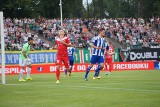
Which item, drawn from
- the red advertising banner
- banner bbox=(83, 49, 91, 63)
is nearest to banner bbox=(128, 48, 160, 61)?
the red advertising banner

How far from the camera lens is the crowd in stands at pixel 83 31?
46.1m

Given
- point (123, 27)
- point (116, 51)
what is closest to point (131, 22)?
point (123, 27)

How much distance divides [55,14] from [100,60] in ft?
185

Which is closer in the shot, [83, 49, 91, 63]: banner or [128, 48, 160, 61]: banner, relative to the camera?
[83, 49, 91, 63]: banner

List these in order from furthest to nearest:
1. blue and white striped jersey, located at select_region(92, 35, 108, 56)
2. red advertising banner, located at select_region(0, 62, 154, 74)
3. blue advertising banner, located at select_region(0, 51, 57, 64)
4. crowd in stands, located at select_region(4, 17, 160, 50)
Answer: crowd in stands, located at select_region(4, 17, 160, 50) < blue advertising banner, located at select_region(0, 51, 57, 64) < red advertising banner, located at select_region(0, 62, 154, 74) < blue and white striped jersey, located at select_region(92, 35, 108, 56)

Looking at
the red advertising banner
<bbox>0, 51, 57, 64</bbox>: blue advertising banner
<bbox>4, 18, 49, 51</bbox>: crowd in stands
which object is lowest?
the red advertising banner

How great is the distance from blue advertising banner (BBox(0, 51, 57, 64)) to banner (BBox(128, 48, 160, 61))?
782 centimetres

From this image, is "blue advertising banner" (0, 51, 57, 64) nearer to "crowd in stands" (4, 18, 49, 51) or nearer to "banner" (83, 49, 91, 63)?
"crowd in stands" (4, 18, 49, 51)

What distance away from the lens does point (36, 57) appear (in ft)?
134

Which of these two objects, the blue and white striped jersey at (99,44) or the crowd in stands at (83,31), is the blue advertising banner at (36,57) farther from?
the blue and white striped jersey at (99,44)

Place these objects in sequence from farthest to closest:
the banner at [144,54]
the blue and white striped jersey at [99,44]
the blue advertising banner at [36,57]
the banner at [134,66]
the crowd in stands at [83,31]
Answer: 1. the crowd in stands at [83,31]
2. the banner at [144,54]
3. the banner at [134,66]
4. the blue advertising banner at [36,57]
5. the blue and white striped jersey at [99,44]

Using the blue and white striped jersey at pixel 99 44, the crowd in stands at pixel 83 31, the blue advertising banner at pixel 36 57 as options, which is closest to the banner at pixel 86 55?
the crowd in stands at pixel 83 31

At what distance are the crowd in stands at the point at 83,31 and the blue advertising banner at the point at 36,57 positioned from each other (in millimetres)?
2983

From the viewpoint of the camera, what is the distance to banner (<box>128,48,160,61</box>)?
44.7 metres
